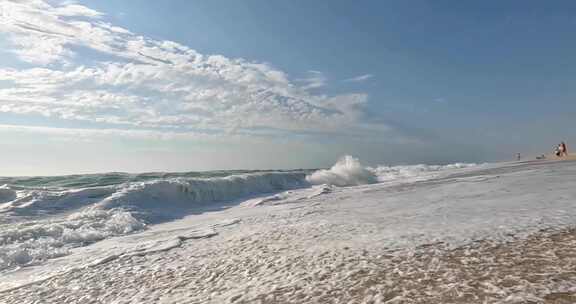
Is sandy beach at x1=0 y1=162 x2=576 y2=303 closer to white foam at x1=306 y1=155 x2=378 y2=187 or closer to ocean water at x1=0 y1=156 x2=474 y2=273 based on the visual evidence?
ocean water at x1=0 y1=156 x2=474 y2=273

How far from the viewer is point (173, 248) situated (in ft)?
26.1

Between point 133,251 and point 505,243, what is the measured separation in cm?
687

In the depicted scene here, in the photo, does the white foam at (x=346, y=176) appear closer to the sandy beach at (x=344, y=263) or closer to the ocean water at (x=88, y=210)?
the ocean water at (x=88, y=210)

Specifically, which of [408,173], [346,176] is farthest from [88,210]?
[408,173]

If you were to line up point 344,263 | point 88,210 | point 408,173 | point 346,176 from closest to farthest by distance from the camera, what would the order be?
point 344,263
point 88,210
point 346,176
point 408,173

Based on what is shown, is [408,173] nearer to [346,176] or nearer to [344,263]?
[346,176]

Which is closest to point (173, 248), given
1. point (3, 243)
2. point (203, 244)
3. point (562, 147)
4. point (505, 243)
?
point (203, 244)

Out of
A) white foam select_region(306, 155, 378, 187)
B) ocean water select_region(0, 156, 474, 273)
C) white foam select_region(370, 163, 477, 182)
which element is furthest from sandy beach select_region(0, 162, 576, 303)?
white foam select_region(306, 155, 378, 187)

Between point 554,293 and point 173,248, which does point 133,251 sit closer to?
point 173,248

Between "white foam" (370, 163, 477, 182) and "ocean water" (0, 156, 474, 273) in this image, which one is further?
"white foam" (370, 163, 477, 182)

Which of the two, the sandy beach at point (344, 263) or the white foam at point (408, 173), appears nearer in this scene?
the sandy beach at point (344, 263)

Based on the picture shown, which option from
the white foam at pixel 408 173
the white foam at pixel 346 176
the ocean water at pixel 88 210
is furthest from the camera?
the white foam at pixel 346 176

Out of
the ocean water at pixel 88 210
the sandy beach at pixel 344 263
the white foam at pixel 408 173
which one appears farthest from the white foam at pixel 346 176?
the sandy beach at pixel 344 263

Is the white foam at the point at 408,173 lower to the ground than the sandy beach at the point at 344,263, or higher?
higher
